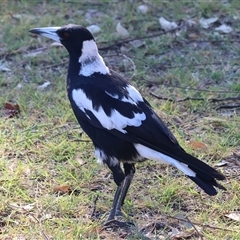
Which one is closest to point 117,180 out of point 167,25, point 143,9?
point 167,25

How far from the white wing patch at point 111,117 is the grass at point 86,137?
15.7 inches

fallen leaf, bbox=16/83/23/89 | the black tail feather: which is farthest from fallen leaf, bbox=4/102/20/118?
the black tail feather

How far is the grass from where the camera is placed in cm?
265

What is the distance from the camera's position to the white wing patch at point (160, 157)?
252 cm

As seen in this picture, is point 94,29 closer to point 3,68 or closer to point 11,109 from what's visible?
→ point 3,68

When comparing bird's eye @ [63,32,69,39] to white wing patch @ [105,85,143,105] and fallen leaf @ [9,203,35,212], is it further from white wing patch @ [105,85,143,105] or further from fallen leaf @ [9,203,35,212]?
fallen leaf @ [9,203,35,212]

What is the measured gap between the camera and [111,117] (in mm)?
2617

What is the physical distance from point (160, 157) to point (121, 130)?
20 cm

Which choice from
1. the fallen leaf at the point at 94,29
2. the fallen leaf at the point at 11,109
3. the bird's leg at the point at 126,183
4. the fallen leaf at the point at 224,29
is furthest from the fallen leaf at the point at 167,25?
the bird's leg at the point at 126,183

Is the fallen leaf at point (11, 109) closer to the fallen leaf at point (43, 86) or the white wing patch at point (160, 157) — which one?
the fallen leaf at point (43, 86)

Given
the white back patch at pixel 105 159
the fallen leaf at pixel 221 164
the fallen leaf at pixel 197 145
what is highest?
the white back patch at pixel 105 159

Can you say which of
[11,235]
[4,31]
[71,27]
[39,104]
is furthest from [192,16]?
[11,235]

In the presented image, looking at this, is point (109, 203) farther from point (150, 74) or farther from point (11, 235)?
point (150, 74)

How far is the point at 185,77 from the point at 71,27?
1.34 meters
